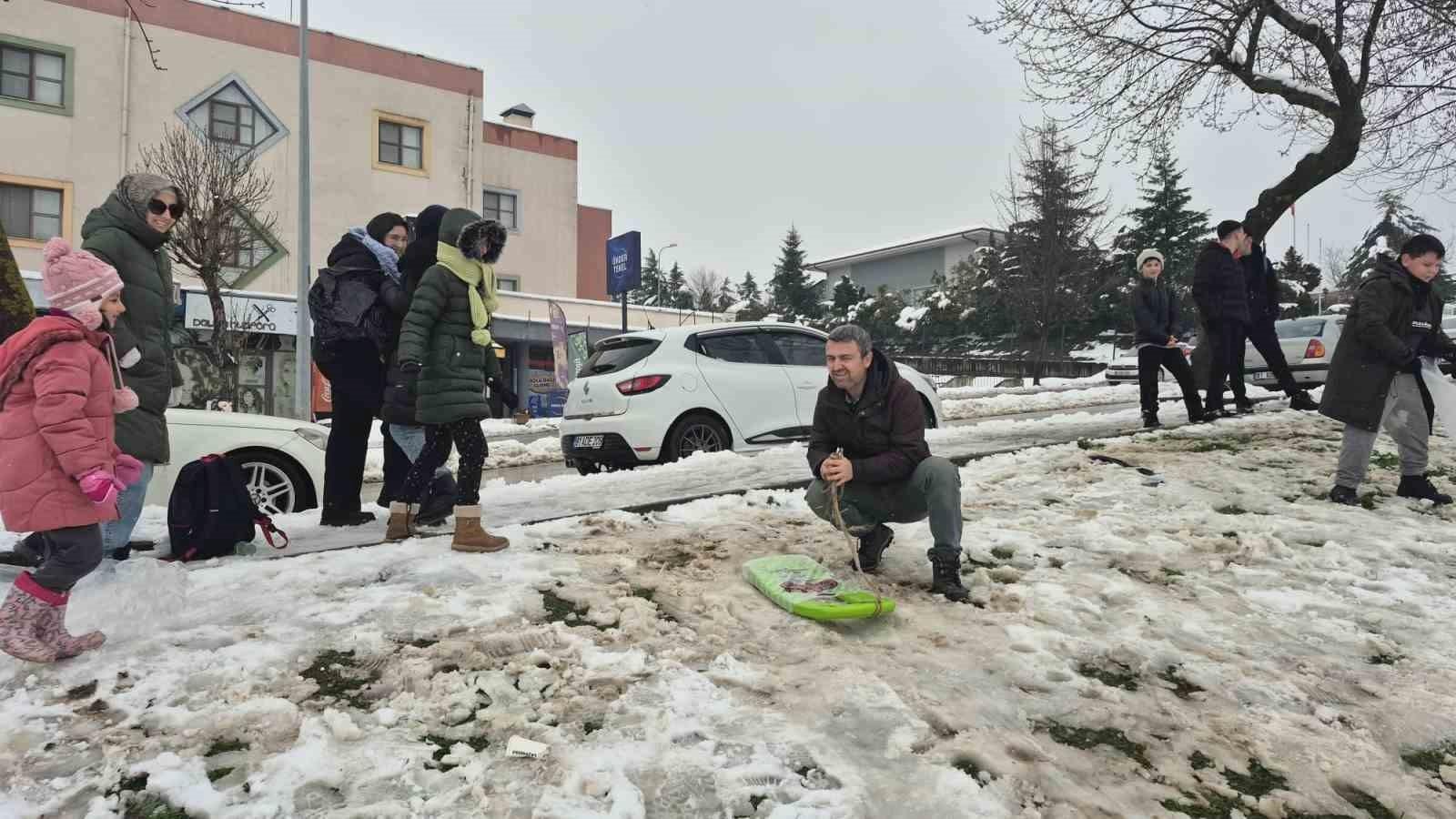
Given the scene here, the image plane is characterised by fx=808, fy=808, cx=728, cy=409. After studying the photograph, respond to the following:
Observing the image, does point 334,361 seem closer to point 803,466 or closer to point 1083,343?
point 803,466

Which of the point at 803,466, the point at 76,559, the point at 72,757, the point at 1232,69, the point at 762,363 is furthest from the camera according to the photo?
the point at 1232,69

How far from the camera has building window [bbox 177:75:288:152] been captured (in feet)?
69.1

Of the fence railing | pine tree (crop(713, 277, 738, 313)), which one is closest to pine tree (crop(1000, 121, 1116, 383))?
the fence railing

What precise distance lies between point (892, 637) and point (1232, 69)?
1145 centimetres

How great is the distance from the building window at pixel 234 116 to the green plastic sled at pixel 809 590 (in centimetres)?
2233

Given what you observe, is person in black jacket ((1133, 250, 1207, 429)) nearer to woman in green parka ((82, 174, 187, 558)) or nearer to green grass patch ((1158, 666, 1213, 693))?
green grass patch ((1158, 666, 1213, 693))

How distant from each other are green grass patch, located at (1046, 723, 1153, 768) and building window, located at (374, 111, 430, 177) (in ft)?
82.6

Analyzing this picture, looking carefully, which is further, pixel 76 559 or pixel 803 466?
pixel 803 466

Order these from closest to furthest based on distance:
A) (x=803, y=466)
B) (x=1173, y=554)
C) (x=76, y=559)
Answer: (x=76, y=559), (x=1173, y=554), (x=803, y=466)

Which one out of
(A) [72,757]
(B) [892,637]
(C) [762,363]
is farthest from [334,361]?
(C) [762,363]

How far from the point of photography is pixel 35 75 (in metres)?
19.5

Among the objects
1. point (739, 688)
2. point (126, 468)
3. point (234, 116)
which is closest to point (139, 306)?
point (126, 468)

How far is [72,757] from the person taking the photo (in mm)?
2240

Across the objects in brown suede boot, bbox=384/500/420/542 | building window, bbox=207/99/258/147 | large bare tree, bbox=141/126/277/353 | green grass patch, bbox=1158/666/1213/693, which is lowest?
green grass patch, bbox=1158/666/1213/693
